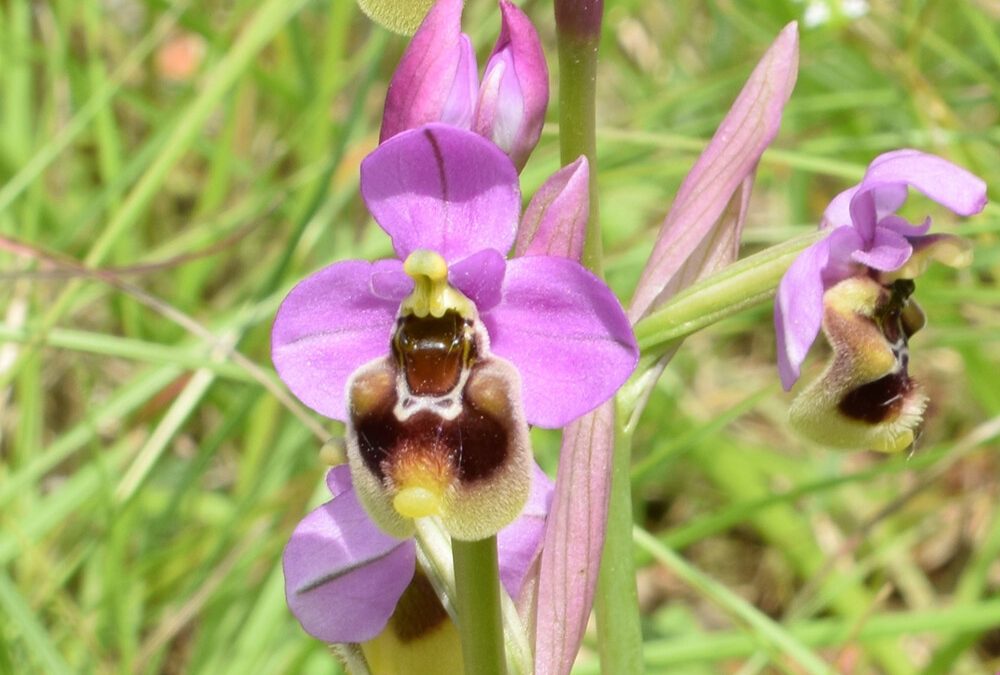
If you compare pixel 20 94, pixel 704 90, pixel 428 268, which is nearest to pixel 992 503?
pixel 704 90

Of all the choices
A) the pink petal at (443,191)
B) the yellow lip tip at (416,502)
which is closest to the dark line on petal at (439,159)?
the pink petal at (443,191)

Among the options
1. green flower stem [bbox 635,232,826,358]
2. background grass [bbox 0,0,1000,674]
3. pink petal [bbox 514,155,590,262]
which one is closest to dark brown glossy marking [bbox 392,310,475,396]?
pink petal [bbox 514,155,590,262]

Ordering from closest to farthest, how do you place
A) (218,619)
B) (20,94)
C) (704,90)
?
(218,619) < (704,90) < (20,94)

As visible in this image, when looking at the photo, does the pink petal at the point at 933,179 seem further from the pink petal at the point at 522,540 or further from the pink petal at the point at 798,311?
the pink petal at the point at 522,540

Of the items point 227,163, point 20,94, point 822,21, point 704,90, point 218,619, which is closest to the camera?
point 218,619

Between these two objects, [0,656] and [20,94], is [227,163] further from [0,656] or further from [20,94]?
[0,656]

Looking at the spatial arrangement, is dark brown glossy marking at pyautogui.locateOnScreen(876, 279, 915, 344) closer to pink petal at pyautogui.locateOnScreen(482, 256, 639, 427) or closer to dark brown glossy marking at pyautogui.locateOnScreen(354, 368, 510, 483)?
pink petal at pyautogui.locateOnScreen(482, 256, 639, 427)
